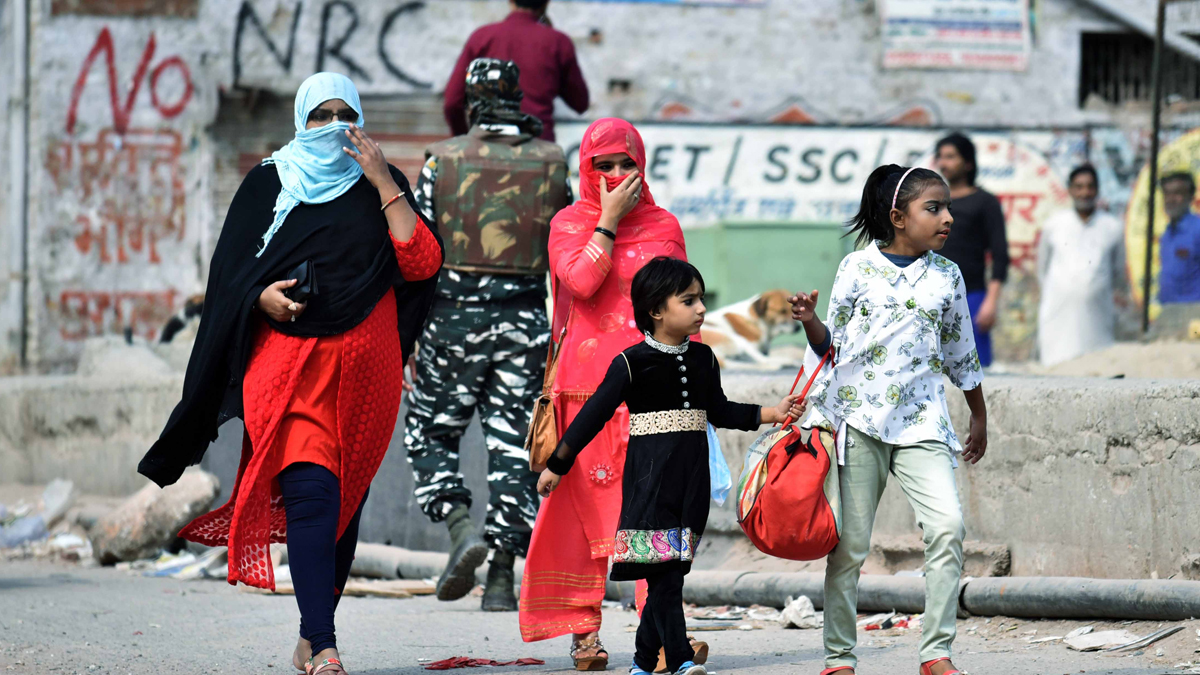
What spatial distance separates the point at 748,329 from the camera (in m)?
9.55

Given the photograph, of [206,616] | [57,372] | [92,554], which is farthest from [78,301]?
[206,616]

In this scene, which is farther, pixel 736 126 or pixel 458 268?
pixel 736 126

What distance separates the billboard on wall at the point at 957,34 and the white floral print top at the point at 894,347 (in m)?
12.3

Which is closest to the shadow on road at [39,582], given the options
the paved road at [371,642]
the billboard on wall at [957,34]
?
the paved road at [371,642]

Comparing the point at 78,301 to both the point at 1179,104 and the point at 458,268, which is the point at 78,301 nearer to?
the point at 458,268

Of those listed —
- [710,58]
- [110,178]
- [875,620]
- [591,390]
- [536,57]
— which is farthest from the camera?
[710,58]

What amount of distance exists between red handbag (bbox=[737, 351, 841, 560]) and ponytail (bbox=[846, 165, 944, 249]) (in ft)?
1.73

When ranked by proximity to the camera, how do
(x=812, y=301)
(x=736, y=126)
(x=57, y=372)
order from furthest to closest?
(x=736, y=126), (x=57, y=372), (x=812, y=301)

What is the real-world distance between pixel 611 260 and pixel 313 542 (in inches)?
48.2

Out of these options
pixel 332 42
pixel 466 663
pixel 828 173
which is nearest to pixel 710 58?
pixel 828 173

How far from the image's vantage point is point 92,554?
8.75 m

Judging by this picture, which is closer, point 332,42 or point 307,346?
point 307,346

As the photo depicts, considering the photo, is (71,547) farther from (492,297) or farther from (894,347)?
(894,347)

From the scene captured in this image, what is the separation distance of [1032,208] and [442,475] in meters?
11.3
